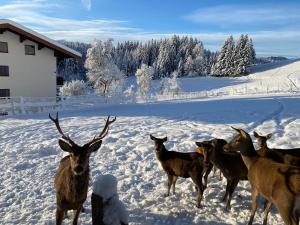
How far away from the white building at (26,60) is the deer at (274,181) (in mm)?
27325

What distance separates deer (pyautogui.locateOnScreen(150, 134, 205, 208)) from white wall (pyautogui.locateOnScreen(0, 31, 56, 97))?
26.4 metres

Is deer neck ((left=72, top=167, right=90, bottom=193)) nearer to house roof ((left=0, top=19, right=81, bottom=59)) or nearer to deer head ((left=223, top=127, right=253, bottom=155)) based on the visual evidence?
deer head ((left=223, top=127, right=253, bottom=155))

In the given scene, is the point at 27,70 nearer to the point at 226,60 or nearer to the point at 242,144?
the point at 242,144

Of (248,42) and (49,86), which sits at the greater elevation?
(248,42)

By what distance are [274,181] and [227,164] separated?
7.12ft

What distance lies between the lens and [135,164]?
11555mm

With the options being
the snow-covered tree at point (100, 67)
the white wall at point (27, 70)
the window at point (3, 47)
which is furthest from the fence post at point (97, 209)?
the snow-covered tree at point (100, 67)

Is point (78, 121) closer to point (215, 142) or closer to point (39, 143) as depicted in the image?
point (39, 143)

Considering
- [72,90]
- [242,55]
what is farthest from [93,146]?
[242,55]

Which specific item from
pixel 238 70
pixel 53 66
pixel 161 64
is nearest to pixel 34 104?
pixel 53 66

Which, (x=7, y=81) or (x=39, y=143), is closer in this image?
(x=39, y=143)

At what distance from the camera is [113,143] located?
1432 centimetres

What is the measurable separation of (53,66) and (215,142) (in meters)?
29.4

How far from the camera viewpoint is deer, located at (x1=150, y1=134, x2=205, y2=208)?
27.8 feet
